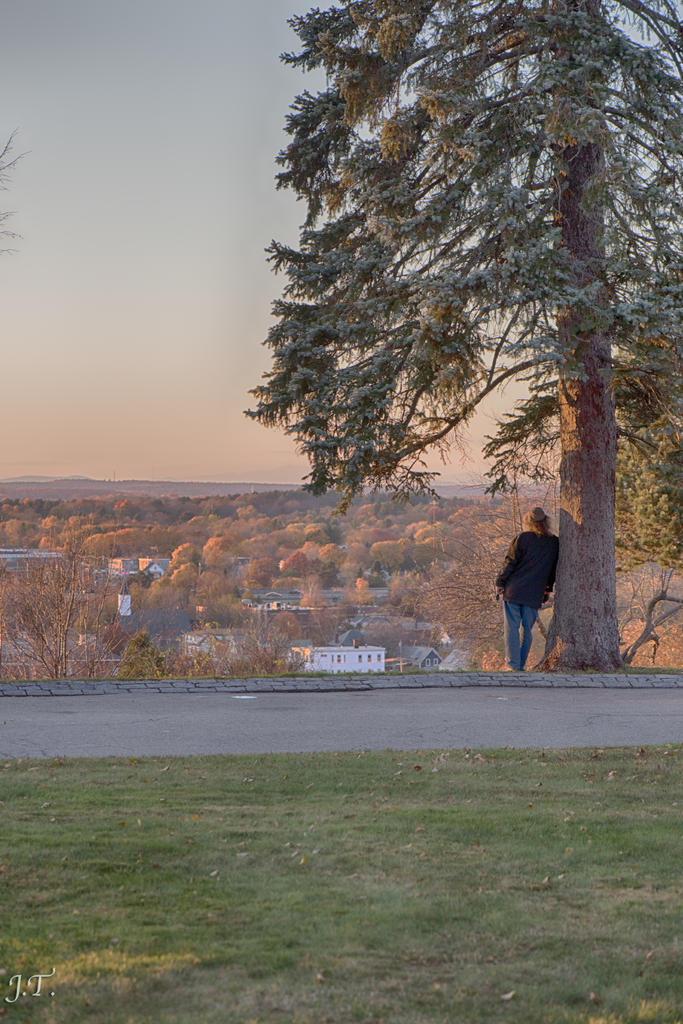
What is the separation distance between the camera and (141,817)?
5668mm

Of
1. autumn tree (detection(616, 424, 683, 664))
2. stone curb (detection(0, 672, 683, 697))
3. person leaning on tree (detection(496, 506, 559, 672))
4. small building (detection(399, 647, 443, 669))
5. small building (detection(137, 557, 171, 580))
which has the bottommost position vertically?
small building (detection(399, 647, 443, 669))

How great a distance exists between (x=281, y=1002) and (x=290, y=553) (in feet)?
123

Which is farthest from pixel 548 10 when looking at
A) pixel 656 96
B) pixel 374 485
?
pixel 374 485

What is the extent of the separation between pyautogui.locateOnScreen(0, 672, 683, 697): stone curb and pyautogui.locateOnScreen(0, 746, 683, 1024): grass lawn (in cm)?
451

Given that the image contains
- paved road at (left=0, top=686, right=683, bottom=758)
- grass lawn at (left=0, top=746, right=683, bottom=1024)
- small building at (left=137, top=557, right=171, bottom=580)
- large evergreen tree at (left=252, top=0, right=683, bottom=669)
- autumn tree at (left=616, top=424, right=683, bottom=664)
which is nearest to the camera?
grass lawn at (left=0, top=746, right=683, bottom=1024)

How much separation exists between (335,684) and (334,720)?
2572 millimetres

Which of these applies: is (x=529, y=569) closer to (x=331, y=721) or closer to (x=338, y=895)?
(x=331, y=721)

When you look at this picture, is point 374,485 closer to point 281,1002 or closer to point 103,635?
point 281,1002

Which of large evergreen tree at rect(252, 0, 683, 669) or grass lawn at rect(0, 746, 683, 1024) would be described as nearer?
grass lawn at rect(0, 746, 683, 1024)

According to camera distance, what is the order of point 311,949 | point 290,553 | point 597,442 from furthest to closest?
point 290,553
point 597,442
point 311,949

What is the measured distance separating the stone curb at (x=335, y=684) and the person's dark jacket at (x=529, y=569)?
1311mm

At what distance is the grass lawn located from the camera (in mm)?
3494

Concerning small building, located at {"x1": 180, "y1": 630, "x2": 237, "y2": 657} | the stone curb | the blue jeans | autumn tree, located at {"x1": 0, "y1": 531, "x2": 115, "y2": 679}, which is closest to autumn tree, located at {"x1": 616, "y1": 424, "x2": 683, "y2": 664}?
the blue jeans

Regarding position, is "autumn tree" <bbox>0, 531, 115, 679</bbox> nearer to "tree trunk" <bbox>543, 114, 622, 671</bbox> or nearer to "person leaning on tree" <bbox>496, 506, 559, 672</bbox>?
"person leaning on tree" <bbox>496, 506, 559, 672</bbox>
